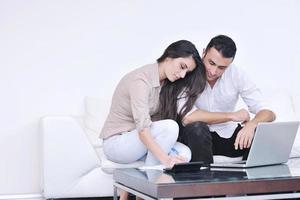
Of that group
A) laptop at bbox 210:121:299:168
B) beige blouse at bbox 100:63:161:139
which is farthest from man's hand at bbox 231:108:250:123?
laptop at bbox 210:121:299:168

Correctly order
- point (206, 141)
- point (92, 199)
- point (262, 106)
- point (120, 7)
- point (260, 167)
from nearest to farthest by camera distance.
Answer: point (260, 167), point (206, 141), point (262, 106), point (92, 199), point (120, 7)

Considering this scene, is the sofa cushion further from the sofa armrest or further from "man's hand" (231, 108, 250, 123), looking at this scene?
"man's hand" (231, 108, 250, 123)

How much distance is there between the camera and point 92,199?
3.73m

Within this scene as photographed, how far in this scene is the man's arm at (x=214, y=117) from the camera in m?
2.86

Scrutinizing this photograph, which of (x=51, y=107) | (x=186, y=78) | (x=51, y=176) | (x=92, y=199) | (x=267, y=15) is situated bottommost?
(x=92, y=199)

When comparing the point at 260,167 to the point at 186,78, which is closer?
the point at 260,167

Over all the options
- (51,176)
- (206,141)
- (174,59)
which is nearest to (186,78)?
(174,59)

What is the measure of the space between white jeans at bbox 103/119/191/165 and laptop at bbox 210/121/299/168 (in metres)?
0.44

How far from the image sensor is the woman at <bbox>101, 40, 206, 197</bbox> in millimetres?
2594

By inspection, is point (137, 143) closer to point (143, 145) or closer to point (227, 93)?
point (143, 145)

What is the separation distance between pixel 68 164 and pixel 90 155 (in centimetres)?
14

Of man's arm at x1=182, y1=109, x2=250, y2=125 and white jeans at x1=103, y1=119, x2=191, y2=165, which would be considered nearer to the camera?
white jeans at x1=103, y1=119, x2=191, y2=165

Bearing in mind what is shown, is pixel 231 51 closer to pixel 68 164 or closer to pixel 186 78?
pixel 186 78

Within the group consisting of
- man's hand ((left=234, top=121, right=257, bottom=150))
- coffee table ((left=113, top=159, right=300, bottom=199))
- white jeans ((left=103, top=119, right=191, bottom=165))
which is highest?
coffee table ((left=113, top=159, right=300, bottom=199))
